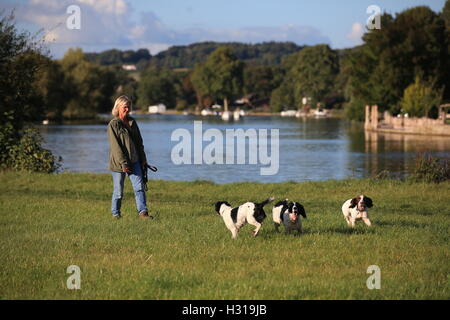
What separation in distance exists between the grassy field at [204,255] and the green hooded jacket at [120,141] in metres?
1.18

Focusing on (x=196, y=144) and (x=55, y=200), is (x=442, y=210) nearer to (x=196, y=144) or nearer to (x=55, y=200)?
(x=55, y=200)

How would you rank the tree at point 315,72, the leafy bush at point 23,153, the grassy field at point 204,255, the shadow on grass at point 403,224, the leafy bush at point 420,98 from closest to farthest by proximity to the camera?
the grassy field at point 204,255 → the shadow on grass at point 403,224 → the leafy bush at point 23,153 → the leafy bush at point 420,98 → the tree at point 315,72

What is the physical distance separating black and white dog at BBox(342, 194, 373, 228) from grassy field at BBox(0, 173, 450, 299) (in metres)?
0.21

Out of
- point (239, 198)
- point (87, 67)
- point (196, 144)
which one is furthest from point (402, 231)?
point (87, 67)

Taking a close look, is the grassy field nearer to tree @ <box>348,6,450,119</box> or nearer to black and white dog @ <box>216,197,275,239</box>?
black and white dog @ <box>216,197,275,239</box>

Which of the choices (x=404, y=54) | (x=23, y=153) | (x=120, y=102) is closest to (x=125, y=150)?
(x=120, y=102)

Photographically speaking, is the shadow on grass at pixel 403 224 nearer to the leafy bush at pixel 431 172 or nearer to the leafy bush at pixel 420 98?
the leafy bush at pixel 431 172

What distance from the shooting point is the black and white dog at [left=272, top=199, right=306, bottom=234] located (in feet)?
41.0

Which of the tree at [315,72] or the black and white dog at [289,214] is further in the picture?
the tree at [315,72]

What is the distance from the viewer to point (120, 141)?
14859 millimetres

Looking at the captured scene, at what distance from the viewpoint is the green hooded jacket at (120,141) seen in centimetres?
1477

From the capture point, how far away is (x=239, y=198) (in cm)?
2266

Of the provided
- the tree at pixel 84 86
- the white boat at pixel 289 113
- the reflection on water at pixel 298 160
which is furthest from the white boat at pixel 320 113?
the reflection on water at pixel 298 160
